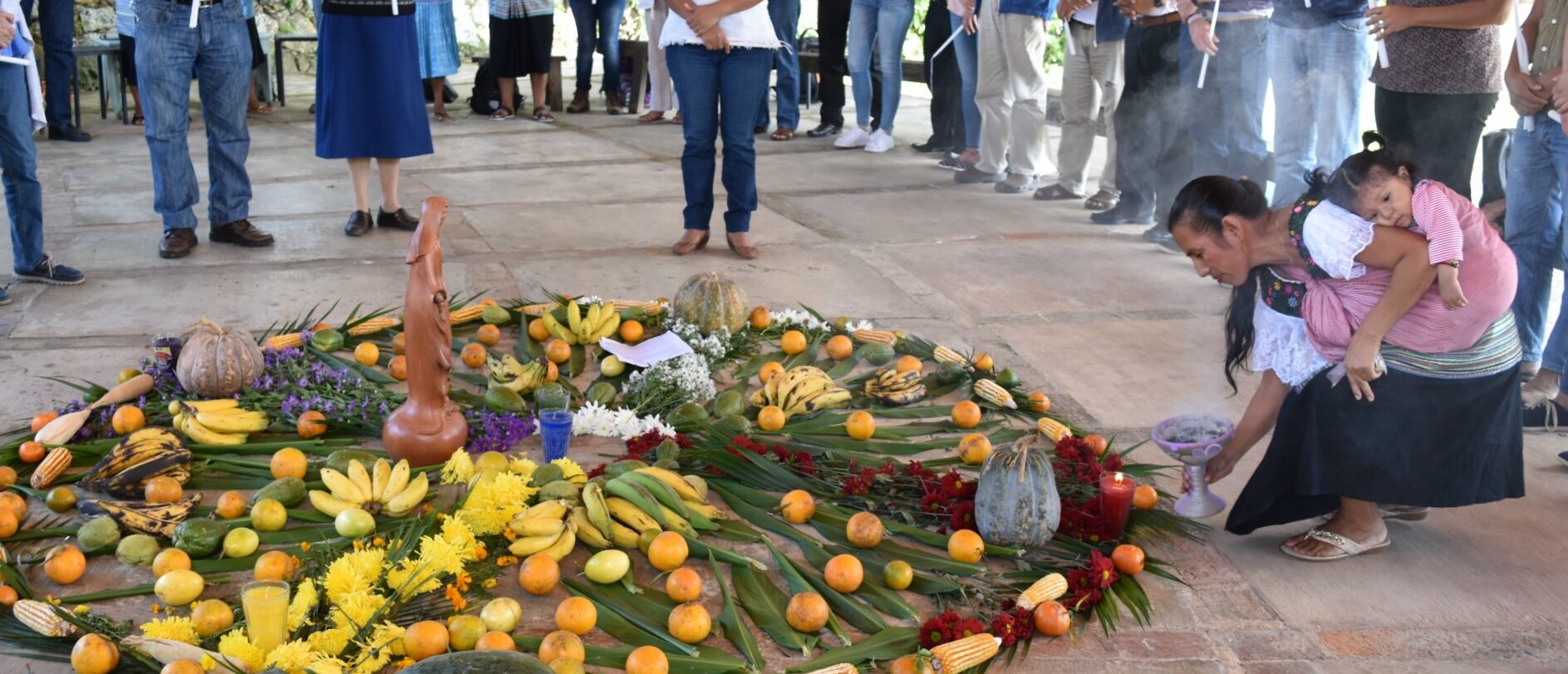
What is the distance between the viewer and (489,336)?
4.41 m

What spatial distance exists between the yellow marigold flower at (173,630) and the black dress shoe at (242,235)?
12.5ft

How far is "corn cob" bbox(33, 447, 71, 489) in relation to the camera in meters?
3.15

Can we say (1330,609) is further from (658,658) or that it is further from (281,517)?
(281,517)

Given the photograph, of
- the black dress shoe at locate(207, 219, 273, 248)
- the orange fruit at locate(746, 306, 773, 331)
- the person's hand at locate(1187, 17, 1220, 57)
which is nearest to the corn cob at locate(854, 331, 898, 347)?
the orange fruit at locate(746, 306, 773, 331)

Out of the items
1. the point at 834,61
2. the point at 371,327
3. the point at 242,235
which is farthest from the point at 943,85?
the point at 371,327

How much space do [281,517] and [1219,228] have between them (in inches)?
92.3

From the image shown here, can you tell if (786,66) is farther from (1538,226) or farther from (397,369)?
(1538,226)

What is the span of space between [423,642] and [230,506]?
88 centimetres

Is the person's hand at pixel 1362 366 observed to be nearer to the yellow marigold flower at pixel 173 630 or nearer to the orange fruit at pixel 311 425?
the yellow marigold flower at pixel 173 630

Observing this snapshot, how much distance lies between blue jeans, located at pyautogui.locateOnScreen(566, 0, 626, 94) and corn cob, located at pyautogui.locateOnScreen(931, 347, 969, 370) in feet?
24.1

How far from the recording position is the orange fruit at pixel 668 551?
280 cm

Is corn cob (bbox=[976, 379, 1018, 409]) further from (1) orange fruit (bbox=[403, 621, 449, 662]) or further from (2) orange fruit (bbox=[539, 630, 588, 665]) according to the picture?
(1) orange fruit (bbox=[403, 621, 449, 662])

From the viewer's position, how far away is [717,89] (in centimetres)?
559

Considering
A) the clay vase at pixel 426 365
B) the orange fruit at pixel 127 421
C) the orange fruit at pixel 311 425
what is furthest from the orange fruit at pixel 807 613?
the orange fruit at pixel 127 421
